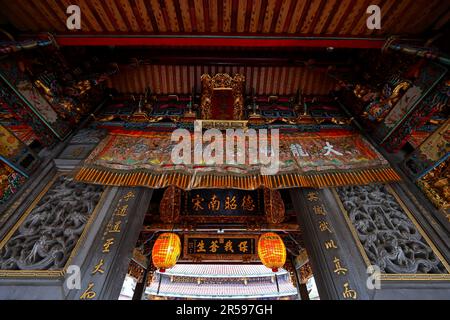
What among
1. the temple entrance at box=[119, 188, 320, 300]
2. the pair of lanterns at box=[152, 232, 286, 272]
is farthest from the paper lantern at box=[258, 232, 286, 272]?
the temple entrance at box=[119, 188, 320, 300]

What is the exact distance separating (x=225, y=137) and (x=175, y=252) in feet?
7.71

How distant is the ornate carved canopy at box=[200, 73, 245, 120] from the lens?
4863mm

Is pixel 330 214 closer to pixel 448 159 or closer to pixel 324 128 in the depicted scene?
pixel 448 159

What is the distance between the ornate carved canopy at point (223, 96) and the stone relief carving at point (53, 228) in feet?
8.46

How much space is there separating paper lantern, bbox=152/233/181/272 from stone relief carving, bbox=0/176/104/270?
1694 mm

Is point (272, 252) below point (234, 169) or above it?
below

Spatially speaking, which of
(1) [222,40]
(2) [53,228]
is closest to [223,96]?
(1) [222,40]

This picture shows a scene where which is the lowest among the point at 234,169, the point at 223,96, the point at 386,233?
the point at 386,233

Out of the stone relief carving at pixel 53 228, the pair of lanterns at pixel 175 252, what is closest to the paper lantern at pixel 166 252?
the pair of lanterns at pixel 175 252

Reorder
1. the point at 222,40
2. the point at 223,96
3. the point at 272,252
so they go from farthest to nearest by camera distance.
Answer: the point at 223,96 → the point at 272,252 → the point at 222,40

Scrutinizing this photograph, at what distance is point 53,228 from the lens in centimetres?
291

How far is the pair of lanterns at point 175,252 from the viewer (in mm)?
4355

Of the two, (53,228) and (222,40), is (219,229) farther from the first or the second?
(222,40)

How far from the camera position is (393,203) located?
331 cm
